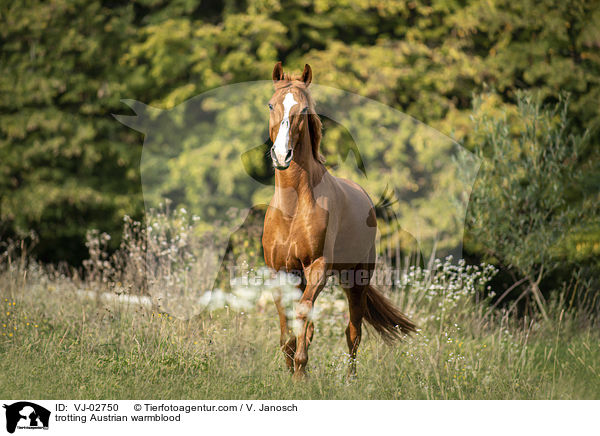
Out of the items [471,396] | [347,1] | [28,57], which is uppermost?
[347,1]

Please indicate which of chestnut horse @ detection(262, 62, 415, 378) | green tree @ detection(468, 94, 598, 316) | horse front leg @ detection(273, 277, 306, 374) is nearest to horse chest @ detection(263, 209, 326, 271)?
chestnut horse @ detection(262, 62, 415, 378)

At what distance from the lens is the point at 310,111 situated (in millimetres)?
4105

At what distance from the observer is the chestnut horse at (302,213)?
3.95m

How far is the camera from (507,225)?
7531 mm

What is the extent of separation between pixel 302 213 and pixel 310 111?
752 mm

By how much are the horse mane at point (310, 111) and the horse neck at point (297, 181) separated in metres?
0.07

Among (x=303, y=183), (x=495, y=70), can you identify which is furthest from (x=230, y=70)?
(x=303, y=183)

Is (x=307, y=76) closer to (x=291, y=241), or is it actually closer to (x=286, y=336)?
(x=291, y=241)

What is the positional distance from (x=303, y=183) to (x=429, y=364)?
6.66 feet

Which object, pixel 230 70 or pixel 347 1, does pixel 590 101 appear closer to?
pixel 347 1

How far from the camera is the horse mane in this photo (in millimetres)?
4086

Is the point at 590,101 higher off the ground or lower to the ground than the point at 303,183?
higher
